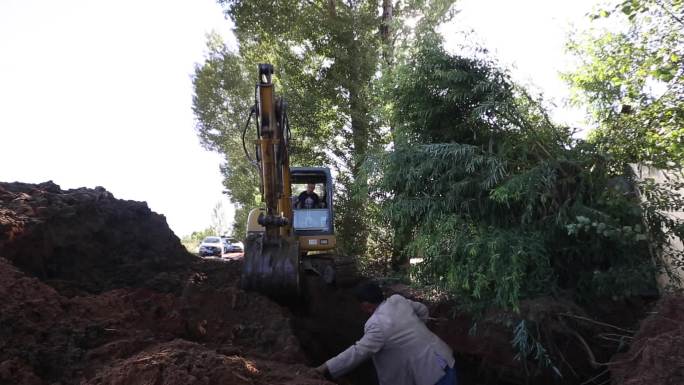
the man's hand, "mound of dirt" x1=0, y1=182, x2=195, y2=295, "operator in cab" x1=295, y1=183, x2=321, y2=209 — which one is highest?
"operator in cab" x1=295, y1=183, x2=321, y2=209

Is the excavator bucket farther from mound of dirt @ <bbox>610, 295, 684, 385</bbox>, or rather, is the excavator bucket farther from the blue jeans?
mound of dirt @ <bbox>610, 295, 684, 385</bbox>

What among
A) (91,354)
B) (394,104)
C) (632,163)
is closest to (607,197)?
(632,163)

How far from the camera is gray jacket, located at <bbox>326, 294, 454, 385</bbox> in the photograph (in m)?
3.69

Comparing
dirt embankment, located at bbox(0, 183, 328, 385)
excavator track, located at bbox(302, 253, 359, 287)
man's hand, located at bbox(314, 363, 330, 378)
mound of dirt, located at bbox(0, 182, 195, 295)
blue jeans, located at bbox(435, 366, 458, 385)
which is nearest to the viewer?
dirt embankment, located at bbox(0, 183, 328, 385)

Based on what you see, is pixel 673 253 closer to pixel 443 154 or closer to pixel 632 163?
pixel 632 163

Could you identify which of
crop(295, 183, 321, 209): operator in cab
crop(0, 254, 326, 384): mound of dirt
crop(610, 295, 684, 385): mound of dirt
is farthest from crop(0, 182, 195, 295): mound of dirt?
crop(610, 295, 684, 385): mound of dirt

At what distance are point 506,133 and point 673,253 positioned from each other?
6.79ft

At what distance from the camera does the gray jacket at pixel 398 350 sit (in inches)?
145

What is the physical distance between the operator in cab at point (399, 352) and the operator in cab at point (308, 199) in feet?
19.0

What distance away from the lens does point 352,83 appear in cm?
1370

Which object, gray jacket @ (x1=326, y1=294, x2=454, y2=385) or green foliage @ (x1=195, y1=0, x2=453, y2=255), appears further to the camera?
green foliage @ (x1=195, y1=0, x2=453, y2=255)

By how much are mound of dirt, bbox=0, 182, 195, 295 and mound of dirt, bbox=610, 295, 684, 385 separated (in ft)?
17.2

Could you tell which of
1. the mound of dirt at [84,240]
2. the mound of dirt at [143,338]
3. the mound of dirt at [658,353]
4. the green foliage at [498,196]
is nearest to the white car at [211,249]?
the mound of dirt at [84,240]

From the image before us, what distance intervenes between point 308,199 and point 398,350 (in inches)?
236
